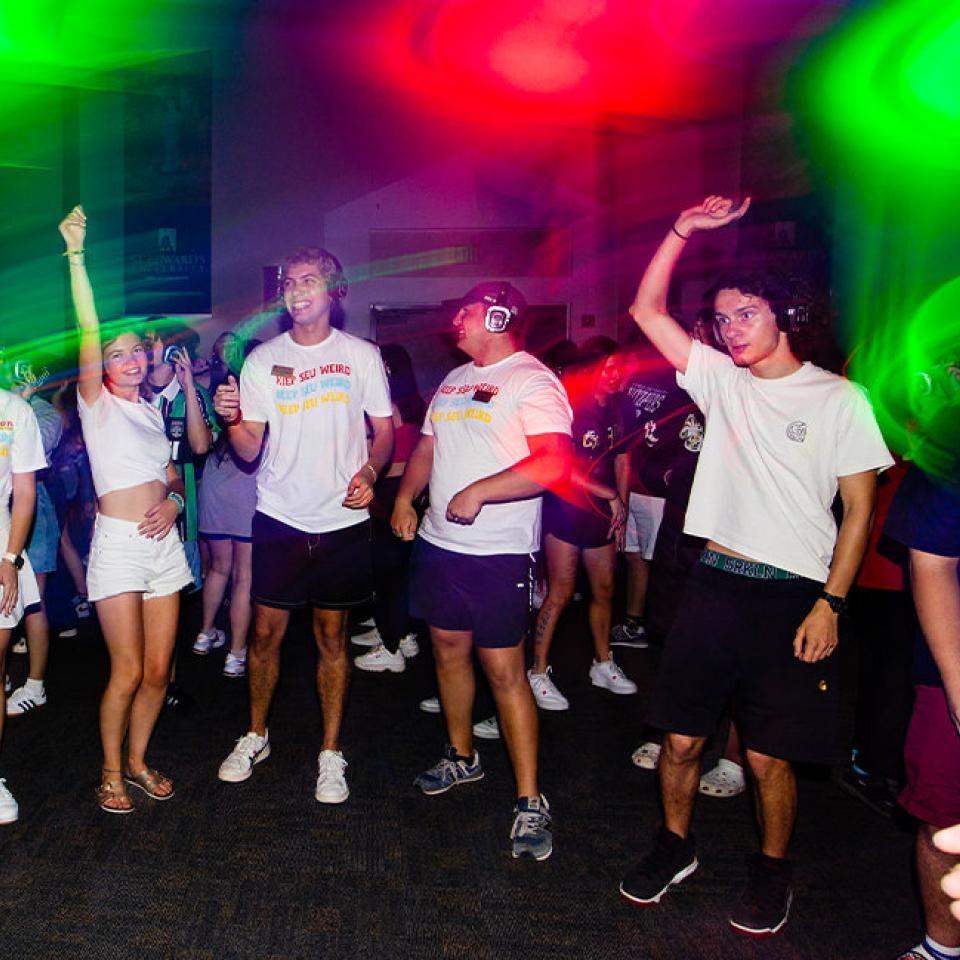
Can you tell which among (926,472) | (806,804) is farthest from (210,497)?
(926,472)

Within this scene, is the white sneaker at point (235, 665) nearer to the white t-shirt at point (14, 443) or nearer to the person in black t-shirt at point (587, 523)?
the person in black t-shirt at point (587, 523)

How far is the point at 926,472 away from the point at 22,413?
8.50 ft

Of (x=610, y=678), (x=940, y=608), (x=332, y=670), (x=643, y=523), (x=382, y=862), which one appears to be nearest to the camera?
(x=940, y=608)

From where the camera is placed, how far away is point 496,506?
2971 mm

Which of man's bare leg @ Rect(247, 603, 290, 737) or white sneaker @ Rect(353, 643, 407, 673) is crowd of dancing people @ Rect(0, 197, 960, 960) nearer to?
man's bare leg @ Rect(247, 603, 290, 737)

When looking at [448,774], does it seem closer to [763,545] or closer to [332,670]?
[332,670]

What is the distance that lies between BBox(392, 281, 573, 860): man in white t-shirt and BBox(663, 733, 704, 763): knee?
492 millimetres

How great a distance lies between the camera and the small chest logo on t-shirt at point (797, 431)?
2357 millimetres

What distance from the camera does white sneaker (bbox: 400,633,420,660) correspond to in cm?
498

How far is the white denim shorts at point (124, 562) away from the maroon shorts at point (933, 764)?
7.42 ft

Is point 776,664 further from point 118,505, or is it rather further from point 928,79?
point 928,79

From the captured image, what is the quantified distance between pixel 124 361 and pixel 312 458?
2.24 ft

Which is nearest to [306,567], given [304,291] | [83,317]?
[304,291]

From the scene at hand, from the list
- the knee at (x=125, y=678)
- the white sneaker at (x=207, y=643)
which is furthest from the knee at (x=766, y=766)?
the white sneaker at (x=207, y=643)
